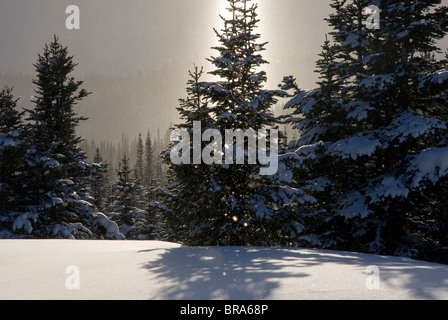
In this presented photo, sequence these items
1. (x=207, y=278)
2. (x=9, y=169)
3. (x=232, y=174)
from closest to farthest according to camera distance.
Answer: (x=207, y=278)
(x=232, y=174)
(x=9, y=169)

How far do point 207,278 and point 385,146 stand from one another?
26.9 ft

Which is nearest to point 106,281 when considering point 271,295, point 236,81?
point 271,295

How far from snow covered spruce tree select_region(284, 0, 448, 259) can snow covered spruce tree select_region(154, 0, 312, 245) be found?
144 cm

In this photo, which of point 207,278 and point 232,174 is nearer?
point 207,278

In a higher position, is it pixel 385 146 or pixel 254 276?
pixel 385 146

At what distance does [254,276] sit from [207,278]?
64 cm

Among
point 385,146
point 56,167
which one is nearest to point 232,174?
point 385,146

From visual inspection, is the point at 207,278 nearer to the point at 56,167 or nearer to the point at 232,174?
the point at 232,174

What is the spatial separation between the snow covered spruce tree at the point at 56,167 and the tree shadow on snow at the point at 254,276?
35.2ft

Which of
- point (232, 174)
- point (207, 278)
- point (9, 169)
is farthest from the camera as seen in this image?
point (9, 169)

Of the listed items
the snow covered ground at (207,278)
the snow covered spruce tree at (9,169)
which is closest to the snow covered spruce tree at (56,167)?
the snow covered spruce tree at (9,169)

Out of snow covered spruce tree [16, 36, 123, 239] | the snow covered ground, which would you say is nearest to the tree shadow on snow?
the snow covered ground

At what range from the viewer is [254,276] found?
3998 mm

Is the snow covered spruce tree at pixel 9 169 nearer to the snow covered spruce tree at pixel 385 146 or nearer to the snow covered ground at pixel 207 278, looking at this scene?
the snow covered ground at pixel 207 278
